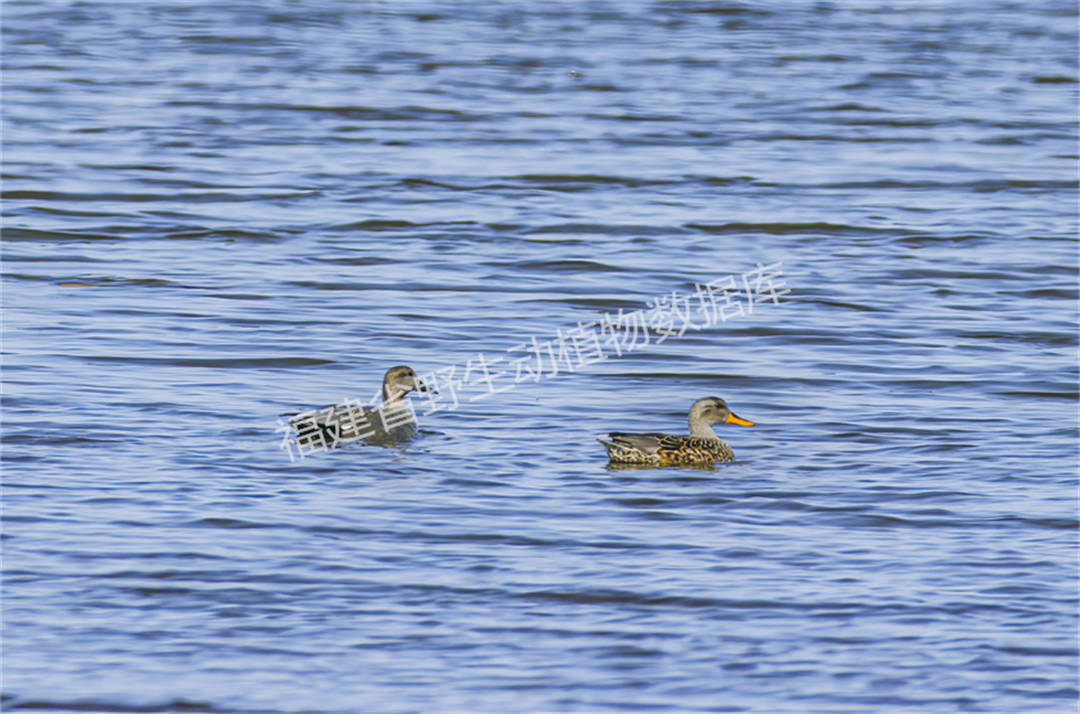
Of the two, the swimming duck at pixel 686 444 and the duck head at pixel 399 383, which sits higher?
the duck head at pixel 399 383

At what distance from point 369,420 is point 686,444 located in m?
2.09

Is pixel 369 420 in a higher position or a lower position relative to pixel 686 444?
higher

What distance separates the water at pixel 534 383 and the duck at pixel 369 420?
0.20 meters

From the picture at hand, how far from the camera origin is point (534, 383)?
13148 millimetres

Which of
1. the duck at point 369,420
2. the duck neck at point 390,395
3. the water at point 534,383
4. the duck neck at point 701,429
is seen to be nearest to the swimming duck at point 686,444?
the duck neck at point 701,429

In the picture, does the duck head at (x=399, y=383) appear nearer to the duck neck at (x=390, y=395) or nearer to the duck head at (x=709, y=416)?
the duck neck at (x=390, y=395)

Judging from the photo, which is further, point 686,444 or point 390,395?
point 390,395

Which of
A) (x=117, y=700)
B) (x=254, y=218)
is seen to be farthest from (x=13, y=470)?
(x=254, y=218)

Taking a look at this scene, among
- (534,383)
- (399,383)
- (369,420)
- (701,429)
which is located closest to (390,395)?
(399,383)

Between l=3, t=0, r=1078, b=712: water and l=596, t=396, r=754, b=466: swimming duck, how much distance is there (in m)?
0.17

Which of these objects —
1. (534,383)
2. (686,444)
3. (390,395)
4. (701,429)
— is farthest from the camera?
(534,383)

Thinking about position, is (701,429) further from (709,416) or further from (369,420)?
(369,420)

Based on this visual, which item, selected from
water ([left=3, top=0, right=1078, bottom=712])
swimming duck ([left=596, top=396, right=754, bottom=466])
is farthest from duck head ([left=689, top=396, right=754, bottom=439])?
water ([left=3, top=0, right=1078, bottom=712])

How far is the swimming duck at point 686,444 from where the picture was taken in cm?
1089
